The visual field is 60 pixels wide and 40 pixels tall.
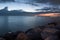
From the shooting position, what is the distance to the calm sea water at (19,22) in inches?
61.0

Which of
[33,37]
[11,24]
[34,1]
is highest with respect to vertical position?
[34,1]

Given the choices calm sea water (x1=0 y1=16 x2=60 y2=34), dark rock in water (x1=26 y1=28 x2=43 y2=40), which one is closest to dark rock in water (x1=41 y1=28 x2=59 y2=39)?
dark rock in water (x1=26 y1=28 x2=43 y2=40)

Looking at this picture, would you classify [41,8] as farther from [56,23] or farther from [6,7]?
[6,7]

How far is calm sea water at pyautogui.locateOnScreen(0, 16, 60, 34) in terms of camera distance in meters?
1.55

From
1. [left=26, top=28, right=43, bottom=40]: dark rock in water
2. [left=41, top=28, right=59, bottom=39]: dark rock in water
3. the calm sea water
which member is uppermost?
the calm sea water

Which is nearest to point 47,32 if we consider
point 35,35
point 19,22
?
point 35,35

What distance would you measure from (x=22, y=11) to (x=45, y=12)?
0.28 m

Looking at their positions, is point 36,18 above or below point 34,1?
below

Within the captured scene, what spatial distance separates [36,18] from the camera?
5.20 feet

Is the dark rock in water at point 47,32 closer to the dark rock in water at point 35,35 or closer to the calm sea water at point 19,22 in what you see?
the dark rock in water at point 35,35

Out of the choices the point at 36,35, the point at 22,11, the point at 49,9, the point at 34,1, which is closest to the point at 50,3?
the point at 49,9

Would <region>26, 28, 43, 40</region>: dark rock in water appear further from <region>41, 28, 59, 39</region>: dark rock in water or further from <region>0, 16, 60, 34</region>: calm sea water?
<region>0, 16, 60, 34</region>: calm sea water

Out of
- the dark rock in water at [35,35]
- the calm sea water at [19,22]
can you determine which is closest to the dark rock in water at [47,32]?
the dark rock in water at [35,35]

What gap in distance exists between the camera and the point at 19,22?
1.58 meters
